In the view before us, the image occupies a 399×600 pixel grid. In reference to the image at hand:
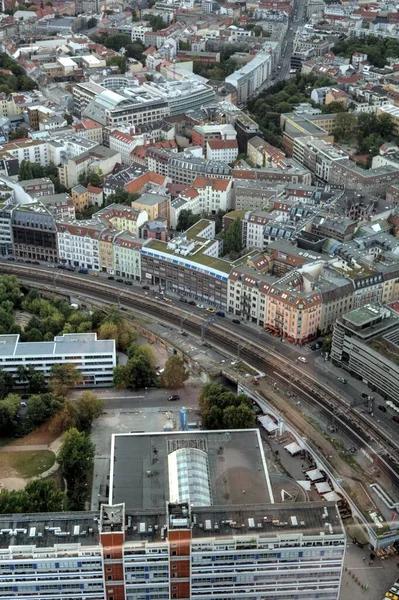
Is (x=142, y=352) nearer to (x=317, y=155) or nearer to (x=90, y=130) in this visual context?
(x=317, y=155)

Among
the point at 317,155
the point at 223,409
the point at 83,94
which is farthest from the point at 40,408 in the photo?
the point at 83,94

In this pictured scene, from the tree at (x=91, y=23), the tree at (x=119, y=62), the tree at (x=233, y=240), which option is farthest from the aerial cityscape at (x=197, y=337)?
the tree at (x=91, y=23)

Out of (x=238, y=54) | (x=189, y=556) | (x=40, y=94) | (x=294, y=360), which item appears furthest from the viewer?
(x=238, y=54)

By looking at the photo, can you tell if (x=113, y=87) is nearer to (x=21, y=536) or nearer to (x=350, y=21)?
(x=350, y=21)

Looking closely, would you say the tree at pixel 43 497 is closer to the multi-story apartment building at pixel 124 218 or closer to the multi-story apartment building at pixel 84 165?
the multi-story apartment building at pixel 124 218

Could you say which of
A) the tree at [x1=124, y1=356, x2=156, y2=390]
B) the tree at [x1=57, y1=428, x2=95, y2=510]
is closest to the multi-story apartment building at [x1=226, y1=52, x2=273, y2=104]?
the tree at [x1=124, y1=356, x2=156, y2=390]

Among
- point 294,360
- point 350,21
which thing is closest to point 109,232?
point 294,360
